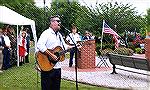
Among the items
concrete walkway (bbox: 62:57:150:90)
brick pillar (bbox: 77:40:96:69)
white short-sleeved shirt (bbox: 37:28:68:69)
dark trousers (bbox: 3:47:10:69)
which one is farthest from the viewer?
dark trousers (bbox: 3:47:10:69)

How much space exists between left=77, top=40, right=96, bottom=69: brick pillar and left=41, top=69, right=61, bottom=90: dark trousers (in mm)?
6554

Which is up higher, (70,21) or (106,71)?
(70,21)

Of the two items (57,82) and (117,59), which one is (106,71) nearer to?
(117,59)

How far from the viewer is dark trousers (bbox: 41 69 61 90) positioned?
254 inches

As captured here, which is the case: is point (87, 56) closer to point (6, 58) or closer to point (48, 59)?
point (6, 58)

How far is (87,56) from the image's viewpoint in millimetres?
13281

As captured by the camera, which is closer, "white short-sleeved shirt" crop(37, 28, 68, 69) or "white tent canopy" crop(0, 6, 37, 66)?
"white short-sleeved shirt" crop(37, 28, 68, 69)

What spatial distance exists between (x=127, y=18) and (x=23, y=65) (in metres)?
4.61

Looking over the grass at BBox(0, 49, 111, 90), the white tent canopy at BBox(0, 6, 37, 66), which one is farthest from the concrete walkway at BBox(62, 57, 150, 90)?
the white tent canopy at BBox(0, 6, 37, 66)

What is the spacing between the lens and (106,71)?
43.0 feet

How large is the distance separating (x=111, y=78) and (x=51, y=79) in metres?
5.13

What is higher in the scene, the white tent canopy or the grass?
the white tent canopy

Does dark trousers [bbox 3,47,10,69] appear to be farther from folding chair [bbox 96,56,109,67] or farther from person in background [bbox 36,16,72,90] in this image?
person in background [bbox 36,16,72,90]

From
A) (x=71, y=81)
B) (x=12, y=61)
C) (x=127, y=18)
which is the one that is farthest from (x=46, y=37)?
(x=12, y=61)
